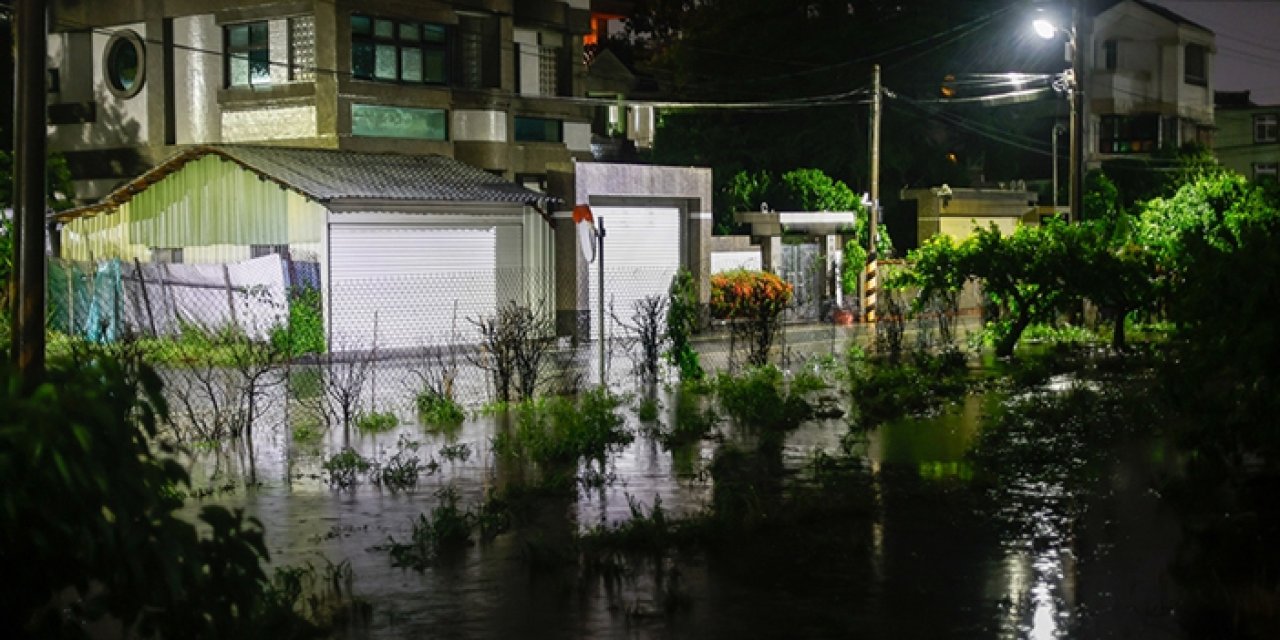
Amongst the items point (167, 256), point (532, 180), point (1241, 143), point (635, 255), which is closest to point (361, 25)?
point (532, 180)

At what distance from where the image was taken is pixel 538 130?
127 ft

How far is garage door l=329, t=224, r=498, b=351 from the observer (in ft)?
97.0

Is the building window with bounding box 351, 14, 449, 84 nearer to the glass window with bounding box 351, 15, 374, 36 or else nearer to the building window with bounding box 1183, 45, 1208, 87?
the glass window with bounding box 351, 15, 374, 36

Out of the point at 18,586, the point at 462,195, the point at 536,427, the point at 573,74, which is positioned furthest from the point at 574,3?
the point at 18,586

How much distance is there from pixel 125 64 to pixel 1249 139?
57.3 m

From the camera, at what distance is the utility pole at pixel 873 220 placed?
132 ft

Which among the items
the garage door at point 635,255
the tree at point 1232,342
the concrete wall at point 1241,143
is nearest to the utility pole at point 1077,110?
the garage door at point 635,255

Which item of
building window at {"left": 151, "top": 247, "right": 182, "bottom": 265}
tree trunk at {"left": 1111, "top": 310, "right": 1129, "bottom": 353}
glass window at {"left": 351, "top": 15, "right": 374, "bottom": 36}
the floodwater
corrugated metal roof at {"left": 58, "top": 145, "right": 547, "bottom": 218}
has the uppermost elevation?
glass window at {"left": 351, "top": 15, "right": 374, "bottom": 36}

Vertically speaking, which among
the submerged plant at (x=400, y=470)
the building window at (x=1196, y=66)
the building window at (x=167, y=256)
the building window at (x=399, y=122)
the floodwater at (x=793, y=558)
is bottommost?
the floodwater at (x=793, y=558)

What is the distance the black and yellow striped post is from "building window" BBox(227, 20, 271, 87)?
54.8ft

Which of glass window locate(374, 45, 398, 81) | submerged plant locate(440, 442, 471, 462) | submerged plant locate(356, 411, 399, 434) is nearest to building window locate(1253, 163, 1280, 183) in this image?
glass window locate(374, 45, 398, 81)

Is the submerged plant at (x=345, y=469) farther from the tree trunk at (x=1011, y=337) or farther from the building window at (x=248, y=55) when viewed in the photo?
the building window at (x=248, y=55)

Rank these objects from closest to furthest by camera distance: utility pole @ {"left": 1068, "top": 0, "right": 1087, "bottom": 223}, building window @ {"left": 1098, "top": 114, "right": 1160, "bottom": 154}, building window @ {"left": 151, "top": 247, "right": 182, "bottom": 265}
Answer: utility pole @ {"left": 1068, "top": 0, "right": 1087, "bottom": 223}
building window @ {"left": 151, "top": 247, "right": 182, "bottom": 265}
building window @ {"left": 1098, "top": 114, "right": 1160, "bottom": 154}

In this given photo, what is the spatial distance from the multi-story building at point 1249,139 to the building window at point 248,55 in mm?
54659
